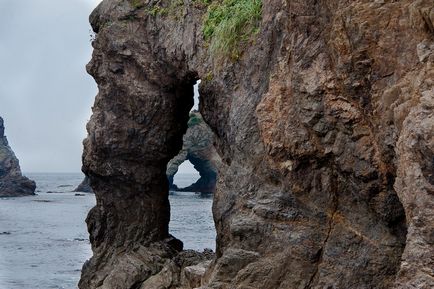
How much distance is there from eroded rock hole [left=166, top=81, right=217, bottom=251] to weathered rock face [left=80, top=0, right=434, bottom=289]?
21253mm

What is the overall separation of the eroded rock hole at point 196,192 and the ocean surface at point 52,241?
53mm

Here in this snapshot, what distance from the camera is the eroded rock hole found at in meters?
40.0

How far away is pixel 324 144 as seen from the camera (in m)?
10.4

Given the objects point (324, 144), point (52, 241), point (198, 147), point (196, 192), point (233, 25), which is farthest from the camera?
point (196, 192)

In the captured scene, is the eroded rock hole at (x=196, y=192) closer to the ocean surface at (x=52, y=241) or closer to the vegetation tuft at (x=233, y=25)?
the ocean surface at (x=52, y=241)

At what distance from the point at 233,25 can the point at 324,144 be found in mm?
3878

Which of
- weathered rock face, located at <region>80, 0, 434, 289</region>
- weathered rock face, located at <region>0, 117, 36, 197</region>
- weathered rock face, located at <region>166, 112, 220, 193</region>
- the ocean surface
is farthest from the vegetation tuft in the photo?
weathered rock face, located at <region>0, 117, 36, 197</region>

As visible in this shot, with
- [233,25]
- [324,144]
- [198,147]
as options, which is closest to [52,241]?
[233,25]

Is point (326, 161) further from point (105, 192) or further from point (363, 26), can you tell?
point (105, 192)

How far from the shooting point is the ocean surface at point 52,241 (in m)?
29.5

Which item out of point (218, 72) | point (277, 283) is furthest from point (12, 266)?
point (277, 283)

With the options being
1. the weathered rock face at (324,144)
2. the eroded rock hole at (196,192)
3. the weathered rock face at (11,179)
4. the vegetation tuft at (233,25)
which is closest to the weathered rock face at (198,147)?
the eroded rock hole at (196,192)

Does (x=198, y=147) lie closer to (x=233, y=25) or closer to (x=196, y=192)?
(x=196, y=192)

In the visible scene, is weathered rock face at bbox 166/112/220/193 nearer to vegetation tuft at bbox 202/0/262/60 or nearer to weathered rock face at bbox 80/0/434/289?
vegetation tuft at bbox 202/0/262/60
